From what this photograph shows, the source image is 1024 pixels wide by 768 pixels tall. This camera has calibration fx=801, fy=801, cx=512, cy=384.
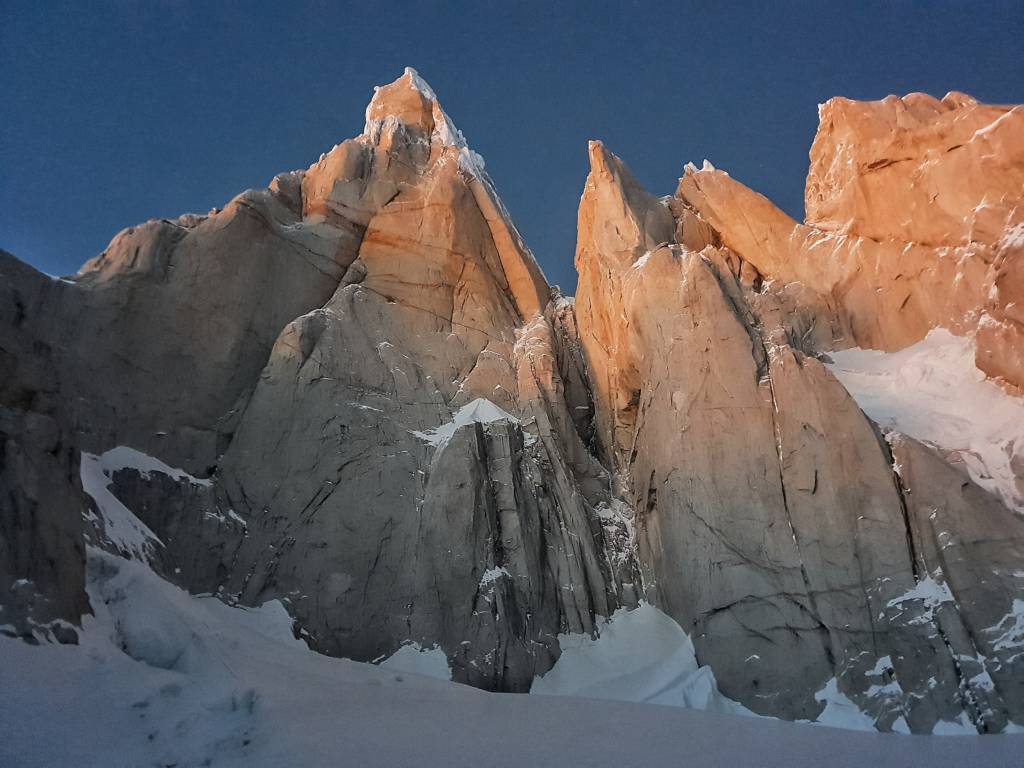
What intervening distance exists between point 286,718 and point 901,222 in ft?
102

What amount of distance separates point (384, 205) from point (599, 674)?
23.8 meters

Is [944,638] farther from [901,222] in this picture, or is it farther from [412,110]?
[412,110]

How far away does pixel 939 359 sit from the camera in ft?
A: 100

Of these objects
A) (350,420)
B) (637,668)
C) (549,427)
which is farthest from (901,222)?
(350,420)

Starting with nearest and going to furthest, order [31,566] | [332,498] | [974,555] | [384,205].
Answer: [31,566] → [974,555] → [332,498] → [384,205]

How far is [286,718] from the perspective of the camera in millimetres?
17828

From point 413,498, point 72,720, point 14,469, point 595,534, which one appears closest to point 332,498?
point 413,498

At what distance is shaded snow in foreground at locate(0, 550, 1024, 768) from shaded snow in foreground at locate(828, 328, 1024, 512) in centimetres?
902

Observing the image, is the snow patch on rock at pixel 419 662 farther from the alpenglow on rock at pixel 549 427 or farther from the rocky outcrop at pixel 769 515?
the rocky outcrop at pixel 769 515

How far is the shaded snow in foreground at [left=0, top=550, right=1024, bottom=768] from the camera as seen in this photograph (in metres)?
15.4

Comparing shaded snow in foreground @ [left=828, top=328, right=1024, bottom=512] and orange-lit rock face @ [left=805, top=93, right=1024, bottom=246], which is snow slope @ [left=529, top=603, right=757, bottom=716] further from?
orange-lit rock face @ [left=805, top=93, right=1024, bottom=246]

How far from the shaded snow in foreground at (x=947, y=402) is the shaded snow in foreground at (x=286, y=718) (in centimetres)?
902

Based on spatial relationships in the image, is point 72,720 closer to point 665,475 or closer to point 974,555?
point 665,475

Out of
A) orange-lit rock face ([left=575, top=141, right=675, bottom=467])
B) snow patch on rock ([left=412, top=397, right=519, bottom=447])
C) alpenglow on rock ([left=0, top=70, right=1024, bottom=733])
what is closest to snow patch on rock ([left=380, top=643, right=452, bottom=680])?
alpenglow on rock ([left=0, top=70, right=1024, bottom=733])
